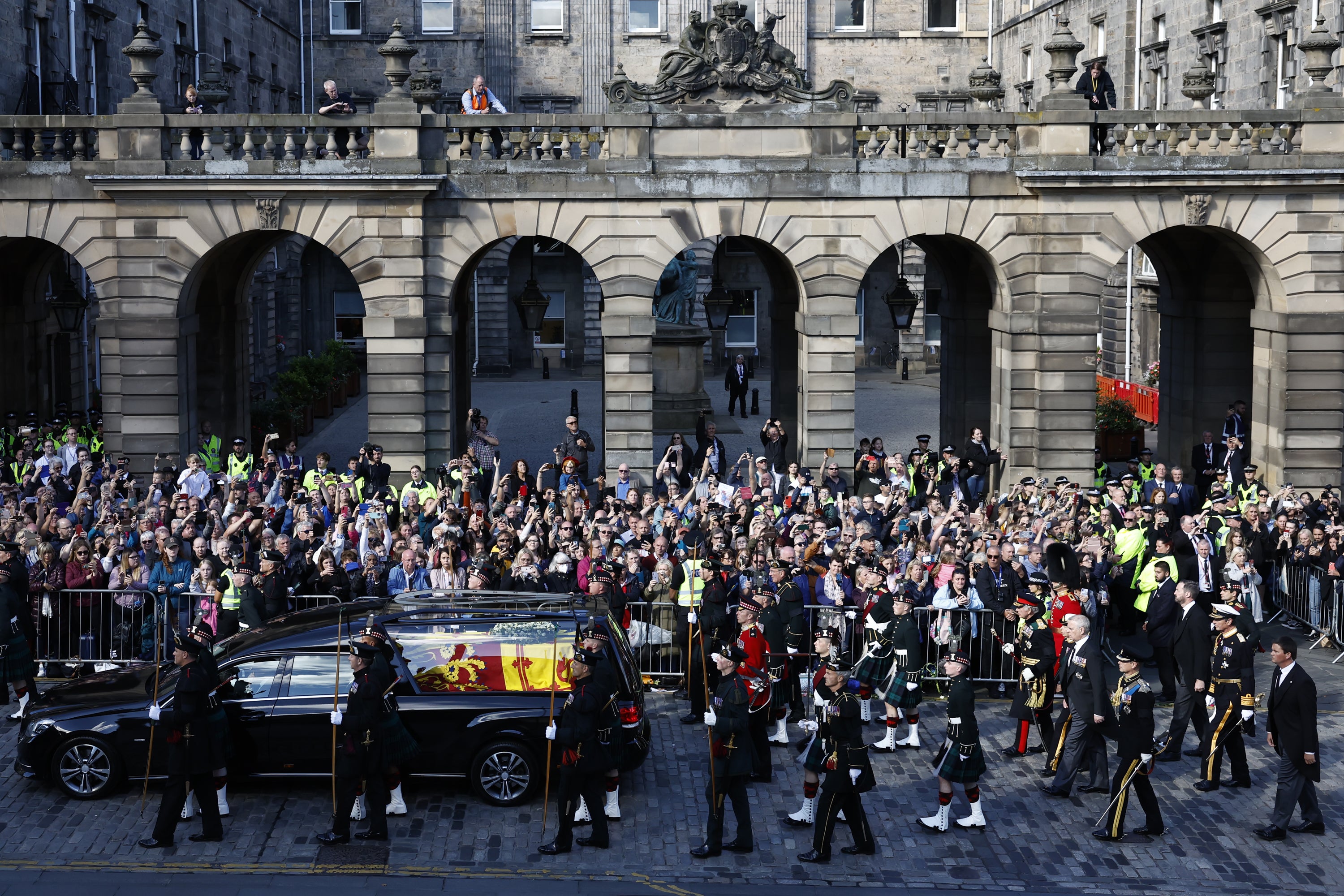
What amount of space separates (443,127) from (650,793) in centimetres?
1303

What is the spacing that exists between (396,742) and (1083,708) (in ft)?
19.0

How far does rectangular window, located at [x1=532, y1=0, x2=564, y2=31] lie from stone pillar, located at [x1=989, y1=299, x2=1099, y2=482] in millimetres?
29850

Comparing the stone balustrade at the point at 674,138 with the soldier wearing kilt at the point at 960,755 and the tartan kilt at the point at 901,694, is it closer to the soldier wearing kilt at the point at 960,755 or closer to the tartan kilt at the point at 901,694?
the tartan kilt at the point at 901,694

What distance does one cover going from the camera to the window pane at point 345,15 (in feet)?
169

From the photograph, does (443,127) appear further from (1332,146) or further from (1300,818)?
(1300,818)

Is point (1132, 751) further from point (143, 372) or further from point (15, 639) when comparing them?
point (143, 372)

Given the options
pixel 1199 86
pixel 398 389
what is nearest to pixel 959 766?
pixel 398 389

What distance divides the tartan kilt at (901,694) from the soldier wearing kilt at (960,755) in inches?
63.2

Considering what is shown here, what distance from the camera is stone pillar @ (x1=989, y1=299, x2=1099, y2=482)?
24219 mm

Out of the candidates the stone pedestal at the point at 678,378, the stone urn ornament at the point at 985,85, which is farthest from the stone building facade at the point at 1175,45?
the stone pedestal at the point at 678,378

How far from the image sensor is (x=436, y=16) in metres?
51.0

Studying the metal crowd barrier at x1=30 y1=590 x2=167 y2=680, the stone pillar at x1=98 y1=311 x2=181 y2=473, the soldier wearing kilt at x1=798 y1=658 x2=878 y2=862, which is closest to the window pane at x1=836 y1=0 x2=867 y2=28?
→ the stone pillar at x1=98 y1=311 x2=181 y2=473

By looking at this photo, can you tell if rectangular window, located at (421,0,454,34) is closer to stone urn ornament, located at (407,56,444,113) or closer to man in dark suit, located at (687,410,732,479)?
man in dark suit, located at (687,410,732,479)

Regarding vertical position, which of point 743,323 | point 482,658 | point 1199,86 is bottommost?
point 482,658
